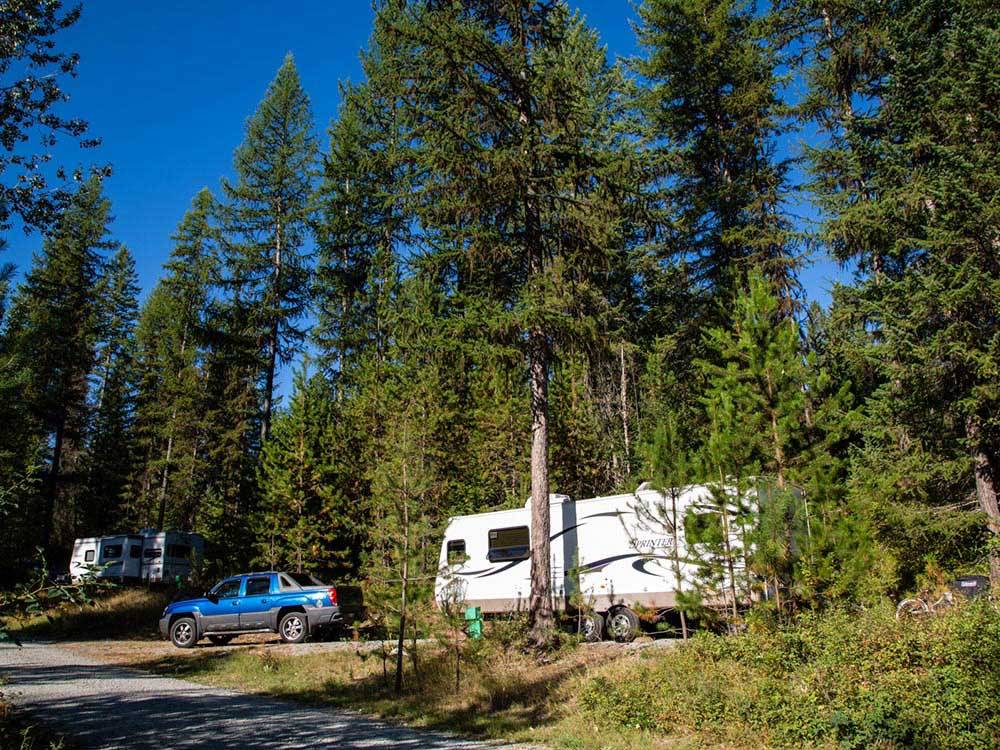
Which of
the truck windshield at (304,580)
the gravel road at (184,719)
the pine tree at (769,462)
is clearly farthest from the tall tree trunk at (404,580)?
the truck windshield at (304,580)

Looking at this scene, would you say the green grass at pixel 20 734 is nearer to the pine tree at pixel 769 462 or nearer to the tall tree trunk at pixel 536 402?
the tall tree trunk at pixel 536 402

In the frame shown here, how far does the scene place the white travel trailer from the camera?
1388 cm

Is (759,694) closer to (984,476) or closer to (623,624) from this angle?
(623,624)

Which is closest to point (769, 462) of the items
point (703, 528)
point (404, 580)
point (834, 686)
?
point (703, 528)

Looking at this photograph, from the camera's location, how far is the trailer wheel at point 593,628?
14414 mm

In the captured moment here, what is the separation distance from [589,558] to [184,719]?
29.3 ft

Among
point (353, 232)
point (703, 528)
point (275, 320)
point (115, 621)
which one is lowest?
point (115, 621)

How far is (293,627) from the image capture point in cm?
1719

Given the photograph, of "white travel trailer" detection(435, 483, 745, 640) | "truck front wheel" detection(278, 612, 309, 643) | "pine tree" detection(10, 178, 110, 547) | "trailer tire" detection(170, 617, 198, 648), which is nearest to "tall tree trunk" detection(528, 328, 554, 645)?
"white travel trailer" detection(435, 483, 745, 640)

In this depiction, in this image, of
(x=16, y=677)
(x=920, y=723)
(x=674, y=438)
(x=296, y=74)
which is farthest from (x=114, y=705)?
(x=296, y=74)

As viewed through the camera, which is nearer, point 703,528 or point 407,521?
point 703,528

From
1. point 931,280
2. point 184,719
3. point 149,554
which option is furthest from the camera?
point 149,554

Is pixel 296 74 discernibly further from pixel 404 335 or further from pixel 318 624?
pixel 318 624

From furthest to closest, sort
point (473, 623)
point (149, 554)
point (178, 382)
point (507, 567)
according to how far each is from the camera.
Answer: point (178, 382) < point (149, 554) < point (507, 567) < point (473, 623)
